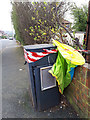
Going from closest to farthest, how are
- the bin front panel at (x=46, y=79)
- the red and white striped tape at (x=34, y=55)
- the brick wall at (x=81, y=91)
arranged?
the brick wall at (x=81, y=91), the red and white striped tape at (x=34, y=55), the bin front panel at (x=46, y=79)

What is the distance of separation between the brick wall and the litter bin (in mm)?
421

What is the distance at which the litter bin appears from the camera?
6.29 ft

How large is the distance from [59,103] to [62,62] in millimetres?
1187

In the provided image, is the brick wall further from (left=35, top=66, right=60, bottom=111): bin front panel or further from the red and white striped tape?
the red and white striped tape

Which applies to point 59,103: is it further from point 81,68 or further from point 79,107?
point 81,68

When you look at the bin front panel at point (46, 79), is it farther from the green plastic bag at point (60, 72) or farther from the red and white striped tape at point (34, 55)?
the red and white striped tape at point (34, 55)

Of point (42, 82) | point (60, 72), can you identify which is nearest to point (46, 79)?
point (42, 82)

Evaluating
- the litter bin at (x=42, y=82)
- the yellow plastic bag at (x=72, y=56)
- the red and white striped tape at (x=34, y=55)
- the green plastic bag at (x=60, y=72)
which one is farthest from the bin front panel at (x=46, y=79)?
the yellow plastic bag at (x=72, y=56)

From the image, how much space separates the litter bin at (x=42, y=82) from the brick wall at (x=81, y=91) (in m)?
0.42

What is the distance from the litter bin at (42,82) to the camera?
192 cm

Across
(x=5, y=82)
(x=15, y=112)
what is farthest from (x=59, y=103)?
(x=5, y=82)

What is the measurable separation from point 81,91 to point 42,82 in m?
0.84

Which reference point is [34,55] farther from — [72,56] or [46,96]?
[46,96]

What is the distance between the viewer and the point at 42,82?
2049 mm
